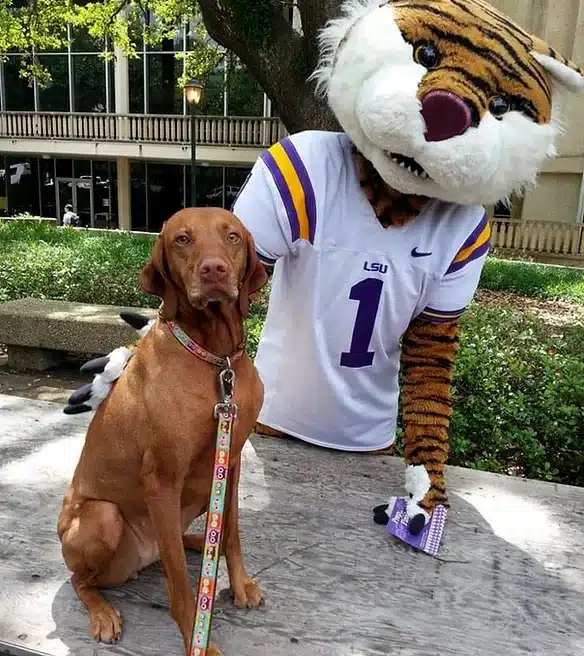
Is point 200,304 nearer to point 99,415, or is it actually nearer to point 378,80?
point 99,415

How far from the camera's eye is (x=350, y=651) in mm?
1302

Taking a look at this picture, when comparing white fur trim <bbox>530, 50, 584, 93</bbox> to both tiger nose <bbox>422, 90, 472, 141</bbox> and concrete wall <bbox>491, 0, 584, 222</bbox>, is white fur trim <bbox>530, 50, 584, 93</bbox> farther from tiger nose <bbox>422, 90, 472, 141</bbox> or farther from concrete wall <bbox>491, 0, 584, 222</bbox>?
concrete wall <bbox>491, 0, 584, 222</bbox>

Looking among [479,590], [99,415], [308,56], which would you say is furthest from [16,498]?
[308,56]

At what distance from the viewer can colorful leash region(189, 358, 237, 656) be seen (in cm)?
119

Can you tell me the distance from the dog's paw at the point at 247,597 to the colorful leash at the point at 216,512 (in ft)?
0.67

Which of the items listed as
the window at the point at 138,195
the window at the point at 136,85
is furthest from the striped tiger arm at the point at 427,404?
the window at the point at 138,195

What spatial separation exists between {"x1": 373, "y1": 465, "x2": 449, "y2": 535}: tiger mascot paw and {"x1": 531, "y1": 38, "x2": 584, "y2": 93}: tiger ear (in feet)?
3.65

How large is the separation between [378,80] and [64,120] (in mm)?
18799

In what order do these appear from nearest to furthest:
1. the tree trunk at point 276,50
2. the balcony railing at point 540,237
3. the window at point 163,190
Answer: the tree trunk at point 276,50 → the balcony railing at point 540,237 → the window at point 163,190

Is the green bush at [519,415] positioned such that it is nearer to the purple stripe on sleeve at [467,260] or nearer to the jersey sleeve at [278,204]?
the purple stripe on sleeve at [467,260]

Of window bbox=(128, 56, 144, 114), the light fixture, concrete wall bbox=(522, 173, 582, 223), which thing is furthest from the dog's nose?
window bbox=(128, 56, 144, 114)

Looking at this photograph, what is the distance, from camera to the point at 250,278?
4.12ft

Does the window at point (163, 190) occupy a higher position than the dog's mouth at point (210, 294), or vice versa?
the dog's mouth at point (210, 294)

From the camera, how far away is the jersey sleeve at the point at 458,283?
184 centimetres
